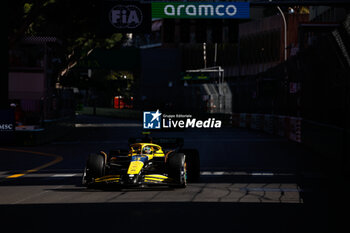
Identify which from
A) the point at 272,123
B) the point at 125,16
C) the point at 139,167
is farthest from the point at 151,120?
the point at 272,123

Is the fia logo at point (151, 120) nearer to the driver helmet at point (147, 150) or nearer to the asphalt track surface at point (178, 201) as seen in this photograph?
the driver helmet at point (147, 150)

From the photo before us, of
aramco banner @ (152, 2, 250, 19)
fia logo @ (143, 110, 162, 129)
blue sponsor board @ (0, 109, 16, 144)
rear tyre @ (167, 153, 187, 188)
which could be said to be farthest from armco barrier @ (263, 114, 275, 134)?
rear tyre @ (167, 153, 187, 188)

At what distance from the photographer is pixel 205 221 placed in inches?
359

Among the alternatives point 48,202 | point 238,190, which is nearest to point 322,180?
point 238,190

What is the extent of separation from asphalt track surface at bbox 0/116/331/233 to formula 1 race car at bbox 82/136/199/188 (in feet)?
0.65

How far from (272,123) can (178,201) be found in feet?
87.8

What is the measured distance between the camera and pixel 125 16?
104 feet

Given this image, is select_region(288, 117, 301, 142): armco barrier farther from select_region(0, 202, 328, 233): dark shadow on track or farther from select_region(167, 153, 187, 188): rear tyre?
select_region(0, 202, 328, 233): dark shadow on track

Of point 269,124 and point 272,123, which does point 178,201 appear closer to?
point 272,123

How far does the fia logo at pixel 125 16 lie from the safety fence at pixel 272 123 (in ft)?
25.8

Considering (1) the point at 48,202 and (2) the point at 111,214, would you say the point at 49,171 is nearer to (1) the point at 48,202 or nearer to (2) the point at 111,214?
(1) the point at 48,202

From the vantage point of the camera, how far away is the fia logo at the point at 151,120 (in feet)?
42.7

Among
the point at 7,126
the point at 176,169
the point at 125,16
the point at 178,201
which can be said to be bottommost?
the point at 178,201

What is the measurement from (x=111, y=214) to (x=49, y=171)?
301 inches
